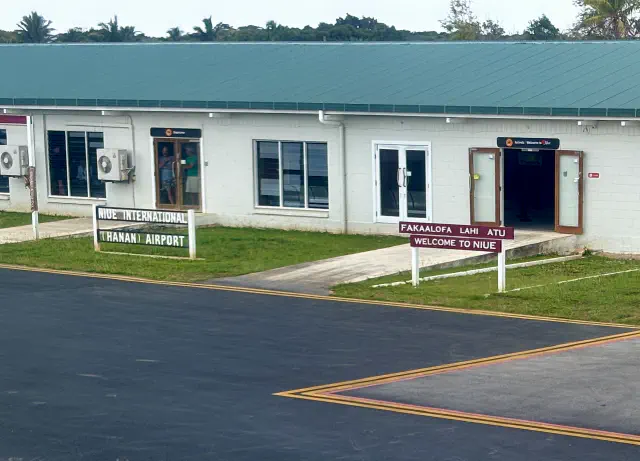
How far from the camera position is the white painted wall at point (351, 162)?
26.8 metres

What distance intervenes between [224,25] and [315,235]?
7914cm

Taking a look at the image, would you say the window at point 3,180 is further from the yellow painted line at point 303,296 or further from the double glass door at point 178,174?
the yellow painted line at point 303,296

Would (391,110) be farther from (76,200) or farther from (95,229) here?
(76,200)

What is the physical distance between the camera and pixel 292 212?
31625 mm

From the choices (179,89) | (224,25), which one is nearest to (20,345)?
(179,89)

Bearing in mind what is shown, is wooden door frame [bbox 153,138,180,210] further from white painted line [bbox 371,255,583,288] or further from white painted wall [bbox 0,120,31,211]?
white painted line [bbox 371,255,583,288]

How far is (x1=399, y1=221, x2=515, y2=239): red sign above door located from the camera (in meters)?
22.1

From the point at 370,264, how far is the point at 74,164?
1287 cm

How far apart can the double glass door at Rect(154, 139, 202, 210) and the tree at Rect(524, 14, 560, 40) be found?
5624 centimetres

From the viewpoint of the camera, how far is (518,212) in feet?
104

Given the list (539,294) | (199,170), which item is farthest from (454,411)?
(199,170)

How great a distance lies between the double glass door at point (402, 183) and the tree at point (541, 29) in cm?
5794

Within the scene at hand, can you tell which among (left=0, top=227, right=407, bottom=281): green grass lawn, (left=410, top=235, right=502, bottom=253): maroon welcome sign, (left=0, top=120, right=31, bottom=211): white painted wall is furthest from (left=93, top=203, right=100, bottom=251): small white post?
(left=0, top=120, right=31, bottom=211): white painted wall

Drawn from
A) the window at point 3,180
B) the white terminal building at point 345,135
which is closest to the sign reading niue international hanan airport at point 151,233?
the white terminal building at point 345,135
